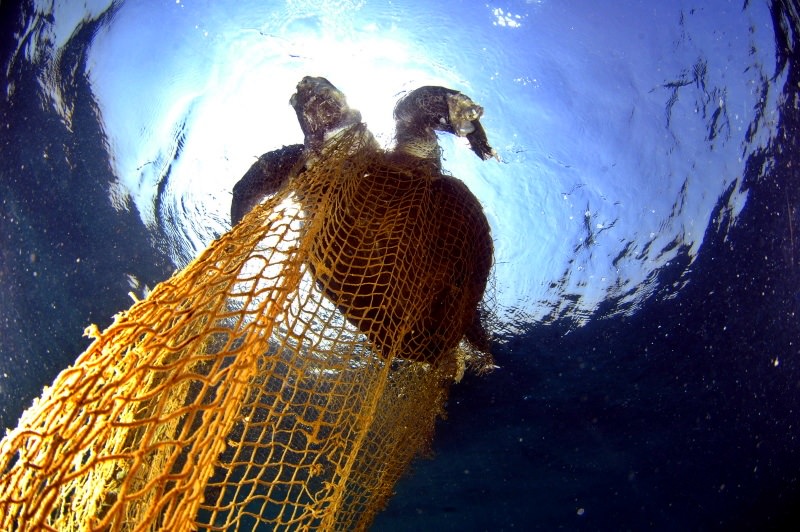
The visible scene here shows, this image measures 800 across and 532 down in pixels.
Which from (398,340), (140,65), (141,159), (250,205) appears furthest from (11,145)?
(398,340)

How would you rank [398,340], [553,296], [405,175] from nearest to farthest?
[398,340]
[405,175]
[553,296]

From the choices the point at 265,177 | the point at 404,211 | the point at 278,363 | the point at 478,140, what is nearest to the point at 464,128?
the point at 478,140

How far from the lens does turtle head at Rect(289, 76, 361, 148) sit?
5.05 metres

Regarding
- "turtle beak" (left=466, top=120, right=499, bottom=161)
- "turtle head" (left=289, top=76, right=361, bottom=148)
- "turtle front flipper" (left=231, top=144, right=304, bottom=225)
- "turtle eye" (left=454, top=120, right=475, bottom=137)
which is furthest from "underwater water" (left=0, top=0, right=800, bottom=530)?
"turtle front flipper" (left=231, top=144, right=304, bottom=225)

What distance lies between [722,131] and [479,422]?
12.3m

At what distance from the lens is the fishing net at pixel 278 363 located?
1.71 metres

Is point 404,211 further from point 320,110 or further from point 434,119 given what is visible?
point 320,110

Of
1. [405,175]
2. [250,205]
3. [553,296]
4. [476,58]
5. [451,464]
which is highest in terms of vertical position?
[476,58]

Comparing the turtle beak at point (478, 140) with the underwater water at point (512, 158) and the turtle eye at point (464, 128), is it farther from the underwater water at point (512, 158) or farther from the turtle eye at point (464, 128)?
the underwater water at point (512, 158)

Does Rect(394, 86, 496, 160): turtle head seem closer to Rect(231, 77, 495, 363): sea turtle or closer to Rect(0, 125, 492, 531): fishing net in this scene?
Rect(231, 77, 495, 363): sea turtle

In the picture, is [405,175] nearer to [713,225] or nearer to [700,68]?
[700,68]

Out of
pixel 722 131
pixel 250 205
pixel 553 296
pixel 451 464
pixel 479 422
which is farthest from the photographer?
pixel 451 464

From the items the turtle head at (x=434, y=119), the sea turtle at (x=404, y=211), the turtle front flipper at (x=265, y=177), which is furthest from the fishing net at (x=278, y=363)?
the turtle front flipper at (x=265, y=177)

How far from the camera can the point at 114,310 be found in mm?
12102
